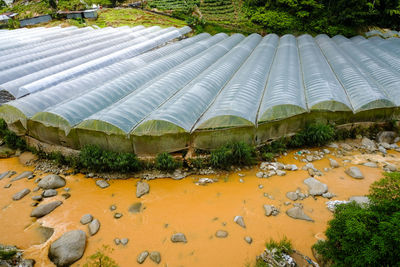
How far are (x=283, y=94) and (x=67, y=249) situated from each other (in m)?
11.0

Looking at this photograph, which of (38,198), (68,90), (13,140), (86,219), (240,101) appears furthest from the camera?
(68,90)

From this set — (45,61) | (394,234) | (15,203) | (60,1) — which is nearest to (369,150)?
(394,234)

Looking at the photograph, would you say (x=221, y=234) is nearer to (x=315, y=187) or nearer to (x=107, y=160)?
(x=315, y=187)

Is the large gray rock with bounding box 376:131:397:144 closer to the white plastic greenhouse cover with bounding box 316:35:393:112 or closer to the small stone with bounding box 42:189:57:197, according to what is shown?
the white plastic greenhouse cover with bounding box 316:35:393:112

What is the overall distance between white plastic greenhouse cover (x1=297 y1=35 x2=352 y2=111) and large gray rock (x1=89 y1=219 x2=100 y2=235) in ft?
34.7

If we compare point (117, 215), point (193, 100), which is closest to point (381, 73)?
point (193, 100)

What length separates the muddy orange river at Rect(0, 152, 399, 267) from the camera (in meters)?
6.66

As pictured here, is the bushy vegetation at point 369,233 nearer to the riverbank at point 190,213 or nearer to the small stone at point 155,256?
the riverbank at point 190,213

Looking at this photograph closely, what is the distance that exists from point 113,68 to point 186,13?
27383 mm

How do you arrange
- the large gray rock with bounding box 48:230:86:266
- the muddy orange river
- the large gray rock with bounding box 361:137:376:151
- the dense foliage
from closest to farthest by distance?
1. the large gray rock with bounding box 48:230:86:266
2. the muddy orange river
3. the large gray rock with bounding box 361:137:376:151
4. the dense foliage

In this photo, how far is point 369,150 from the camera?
35.0 feet

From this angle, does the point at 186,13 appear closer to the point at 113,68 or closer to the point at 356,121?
the point at 113,68

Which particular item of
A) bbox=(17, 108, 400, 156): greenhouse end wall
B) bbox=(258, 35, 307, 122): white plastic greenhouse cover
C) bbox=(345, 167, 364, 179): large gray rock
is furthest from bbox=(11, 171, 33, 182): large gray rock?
bbox=(345, 167, 364, 179): large gray rock

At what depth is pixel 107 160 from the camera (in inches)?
366
